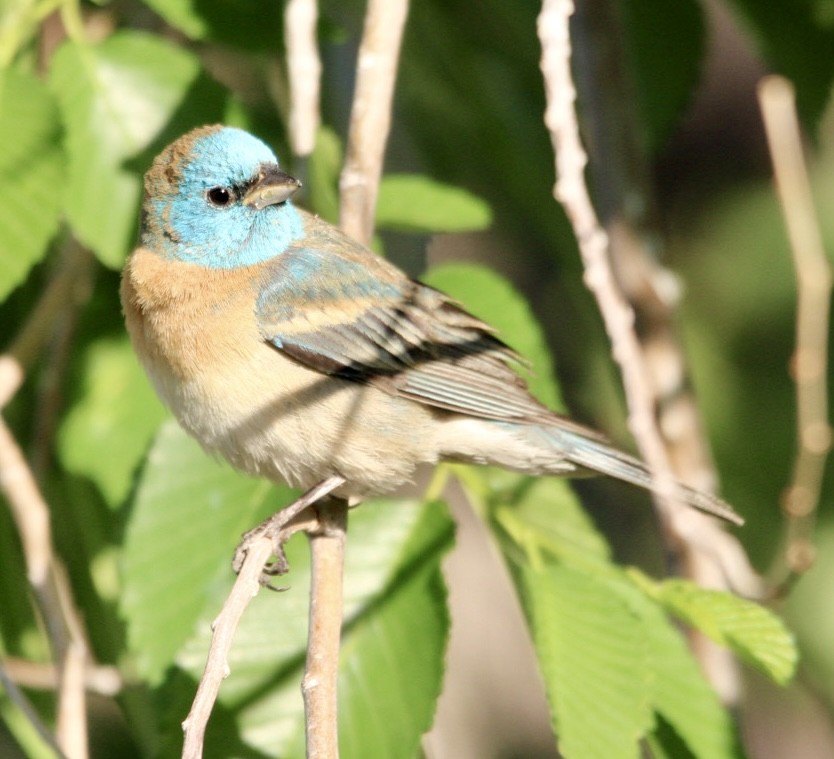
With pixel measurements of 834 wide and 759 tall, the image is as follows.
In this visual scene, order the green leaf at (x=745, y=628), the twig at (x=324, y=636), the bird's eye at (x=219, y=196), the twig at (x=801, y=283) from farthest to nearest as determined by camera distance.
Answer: the twig at (x=801, y=283) < the bird's eye at (x=219, y=196) < the green leaf at (x=745, y=628) < the twig at (x=324, y=636)

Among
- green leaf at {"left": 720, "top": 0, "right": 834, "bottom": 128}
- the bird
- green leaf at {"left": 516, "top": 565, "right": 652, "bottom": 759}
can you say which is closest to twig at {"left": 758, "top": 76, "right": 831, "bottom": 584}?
green leaf at {"left": 720, "top": 0, "right": 834, "bottom": 128}

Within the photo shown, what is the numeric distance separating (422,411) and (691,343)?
279cm

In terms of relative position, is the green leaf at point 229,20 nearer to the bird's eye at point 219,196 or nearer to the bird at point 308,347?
the bird at point 308,347

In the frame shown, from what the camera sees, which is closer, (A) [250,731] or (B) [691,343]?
(A) [250,731]

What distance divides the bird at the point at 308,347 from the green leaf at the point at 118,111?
0.32ft

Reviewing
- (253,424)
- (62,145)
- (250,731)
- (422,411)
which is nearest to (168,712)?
(250,731)

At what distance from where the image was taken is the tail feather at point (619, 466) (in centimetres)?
325

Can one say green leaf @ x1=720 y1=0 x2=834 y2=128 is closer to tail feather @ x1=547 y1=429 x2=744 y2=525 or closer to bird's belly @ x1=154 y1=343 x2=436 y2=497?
tail feather @ x1=547 y1=429 x2=744 y2=525

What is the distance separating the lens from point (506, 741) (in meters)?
5.12

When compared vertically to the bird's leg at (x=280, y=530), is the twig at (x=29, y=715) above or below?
below

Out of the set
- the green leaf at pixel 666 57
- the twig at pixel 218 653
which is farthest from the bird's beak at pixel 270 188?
the green leaf at pixel 666 57

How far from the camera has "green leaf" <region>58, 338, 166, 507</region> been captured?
10.8ft

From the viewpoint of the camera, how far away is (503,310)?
348 centimetres

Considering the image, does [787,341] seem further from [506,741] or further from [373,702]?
[373,702]
